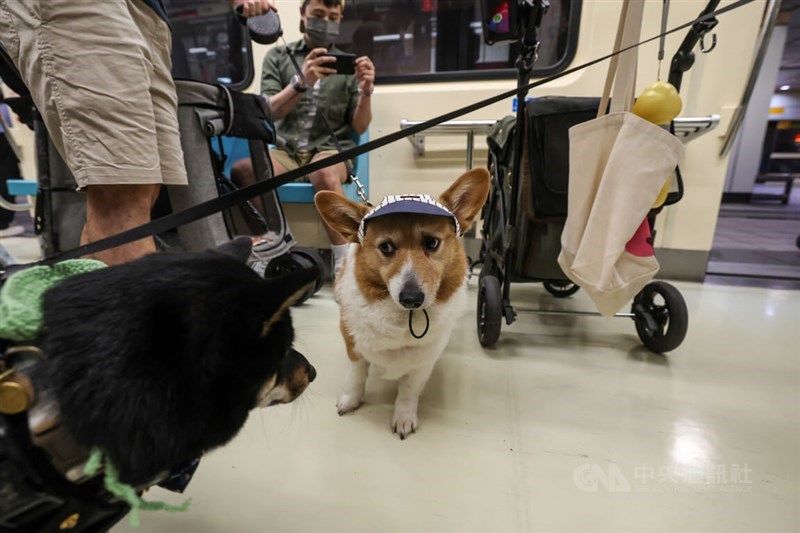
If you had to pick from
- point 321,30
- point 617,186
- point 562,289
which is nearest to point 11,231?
point 321,30

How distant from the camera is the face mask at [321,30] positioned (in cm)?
180

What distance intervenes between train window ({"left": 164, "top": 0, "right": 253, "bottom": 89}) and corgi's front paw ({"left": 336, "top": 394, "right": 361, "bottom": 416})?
2310mm

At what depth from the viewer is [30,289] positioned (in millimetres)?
398

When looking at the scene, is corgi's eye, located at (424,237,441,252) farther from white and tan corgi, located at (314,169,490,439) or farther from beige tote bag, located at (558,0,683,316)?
beige tote bag, located at (558,0,683,316)

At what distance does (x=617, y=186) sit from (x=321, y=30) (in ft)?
5.33

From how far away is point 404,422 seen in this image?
0.93m

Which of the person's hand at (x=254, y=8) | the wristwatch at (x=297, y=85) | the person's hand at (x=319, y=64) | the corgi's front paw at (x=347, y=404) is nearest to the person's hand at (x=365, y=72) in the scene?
the person's hand at (x=319, y=64)

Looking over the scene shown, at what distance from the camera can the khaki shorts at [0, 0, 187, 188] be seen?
76 centimetres

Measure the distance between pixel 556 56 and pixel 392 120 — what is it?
1.02 m

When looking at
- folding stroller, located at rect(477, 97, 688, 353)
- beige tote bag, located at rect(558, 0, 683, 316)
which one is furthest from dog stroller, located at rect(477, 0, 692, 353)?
beige tote bag, located at rect(558, 0, 683, 316)

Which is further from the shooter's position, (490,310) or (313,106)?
(313,106)

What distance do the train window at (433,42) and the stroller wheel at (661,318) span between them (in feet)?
4.74

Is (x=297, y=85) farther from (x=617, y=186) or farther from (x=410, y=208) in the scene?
(x=617, y=186)

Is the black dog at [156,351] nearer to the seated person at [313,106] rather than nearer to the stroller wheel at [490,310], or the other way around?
the stroller wheel at [490,310]
